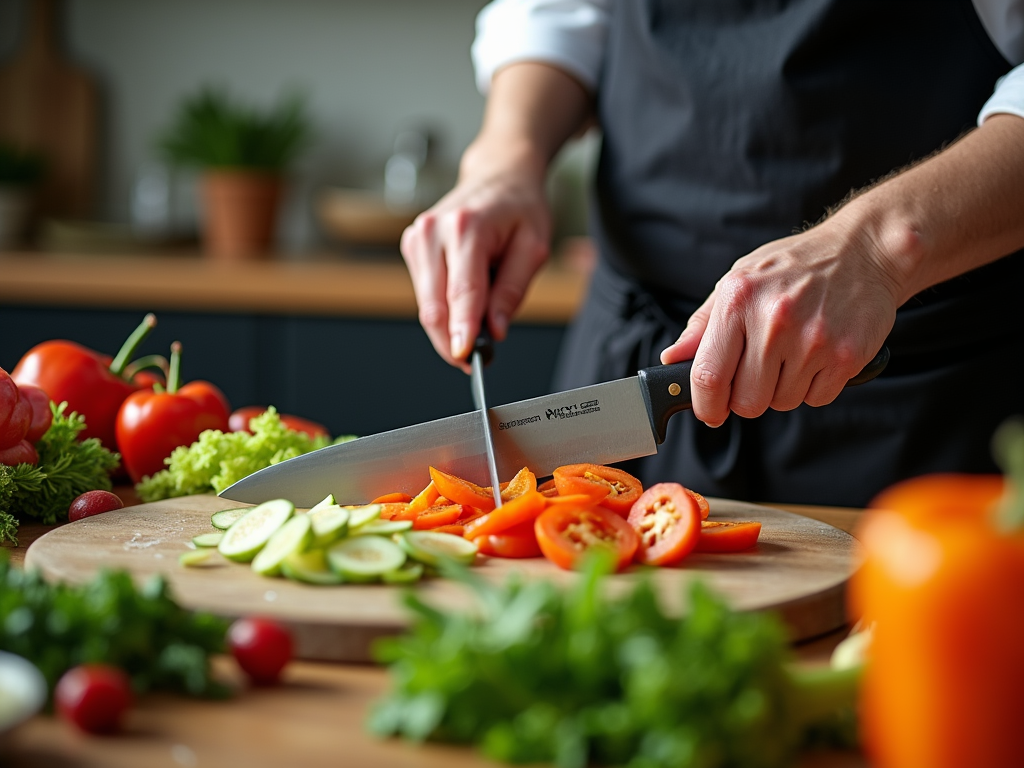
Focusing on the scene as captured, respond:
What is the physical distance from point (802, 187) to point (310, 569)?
1.01m

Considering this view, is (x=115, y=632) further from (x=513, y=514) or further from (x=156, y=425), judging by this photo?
(x=156, y=425)

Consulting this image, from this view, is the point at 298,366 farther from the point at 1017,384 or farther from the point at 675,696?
the point at 675,696

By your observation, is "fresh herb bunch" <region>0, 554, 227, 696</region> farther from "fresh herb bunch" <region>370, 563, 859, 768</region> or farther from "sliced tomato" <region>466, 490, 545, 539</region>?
"sliced tomato" <region>466, 490, 545, 539</region>

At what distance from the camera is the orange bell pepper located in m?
0.58

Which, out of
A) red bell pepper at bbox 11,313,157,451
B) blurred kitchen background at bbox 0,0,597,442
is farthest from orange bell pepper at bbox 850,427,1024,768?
blurred kitchen background at bbox 0,0,597,442

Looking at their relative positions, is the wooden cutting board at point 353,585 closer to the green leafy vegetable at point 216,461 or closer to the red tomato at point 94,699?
the green leafy vegetable at point 216,461

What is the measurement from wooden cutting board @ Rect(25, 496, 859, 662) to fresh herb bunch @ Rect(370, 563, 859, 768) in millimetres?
222

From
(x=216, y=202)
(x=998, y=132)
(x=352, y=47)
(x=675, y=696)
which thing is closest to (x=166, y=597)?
(x=675, y=696)

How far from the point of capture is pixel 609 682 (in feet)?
2.17

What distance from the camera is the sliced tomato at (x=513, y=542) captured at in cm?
110

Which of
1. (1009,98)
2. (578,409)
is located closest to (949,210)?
(1009,98)

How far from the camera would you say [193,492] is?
1369 millimetres

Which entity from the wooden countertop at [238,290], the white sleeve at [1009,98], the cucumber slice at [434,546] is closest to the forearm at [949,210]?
the white sleeve at [1009,98]

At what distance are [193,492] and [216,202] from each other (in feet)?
7.26
